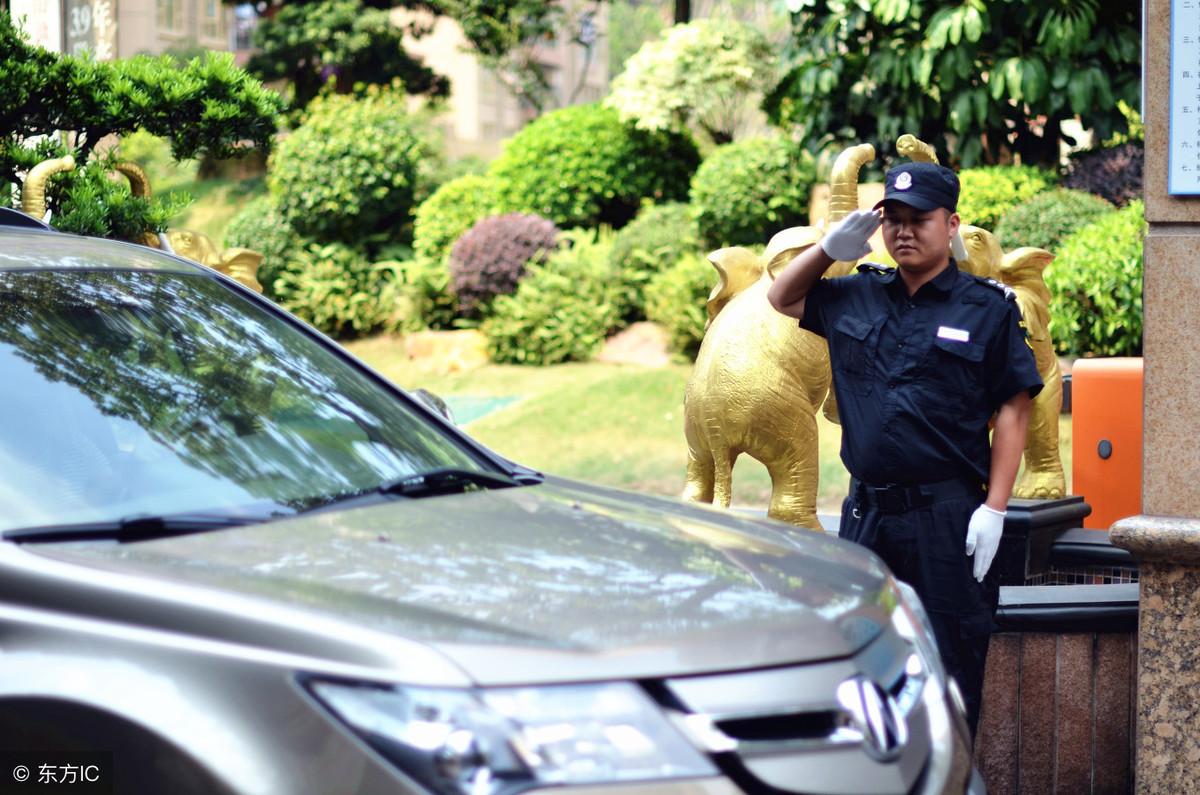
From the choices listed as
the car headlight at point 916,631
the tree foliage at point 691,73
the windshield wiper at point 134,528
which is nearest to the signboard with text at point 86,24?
the windshield wiper at point 134,528

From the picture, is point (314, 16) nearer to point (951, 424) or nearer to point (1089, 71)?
point (1089, 71)

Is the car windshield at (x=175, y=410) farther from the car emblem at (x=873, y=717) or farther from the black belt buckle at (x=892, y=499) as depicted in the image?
the black belt buckle at (x=892, y=499)

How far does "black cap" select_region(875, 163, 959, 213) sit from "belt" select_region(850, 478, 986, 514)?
76cm

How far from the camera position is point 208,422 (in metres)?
2.94

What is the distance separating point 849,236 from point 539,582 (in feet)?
6.42

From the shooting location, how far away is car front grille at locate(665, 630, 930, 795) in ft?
7.13

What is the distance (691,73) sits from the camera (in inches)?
693

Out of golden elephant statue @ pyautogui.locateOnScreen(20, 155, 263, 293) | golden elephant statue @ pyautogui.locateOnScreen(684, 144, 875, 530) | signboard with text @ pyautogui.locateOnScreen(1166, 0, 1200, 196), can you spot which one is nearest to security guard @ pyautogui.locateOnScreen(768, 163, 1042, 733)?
signboard with text @ pyautogui.locateOnScreen(1166, 0, 1200, 196)

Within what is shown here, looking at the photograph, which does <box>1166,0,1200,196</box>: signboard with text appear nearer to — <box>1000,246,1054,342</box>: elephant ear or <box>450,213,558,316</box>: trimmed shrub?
<box>1000,246,1054,342</box>: elephant ear

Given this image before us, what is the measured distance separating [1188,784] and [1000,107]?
32.6 ft

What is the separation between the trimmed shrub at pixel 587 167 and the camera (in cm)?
1772

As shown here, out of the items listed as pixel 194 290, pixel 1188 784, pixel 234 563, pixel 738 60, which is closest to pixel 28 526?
pixel 234 563

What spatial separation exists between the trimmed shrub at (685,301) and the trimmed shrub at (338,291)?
435 centimetres

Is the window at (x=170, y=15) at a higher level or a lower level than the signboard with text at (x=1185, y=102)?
higher
